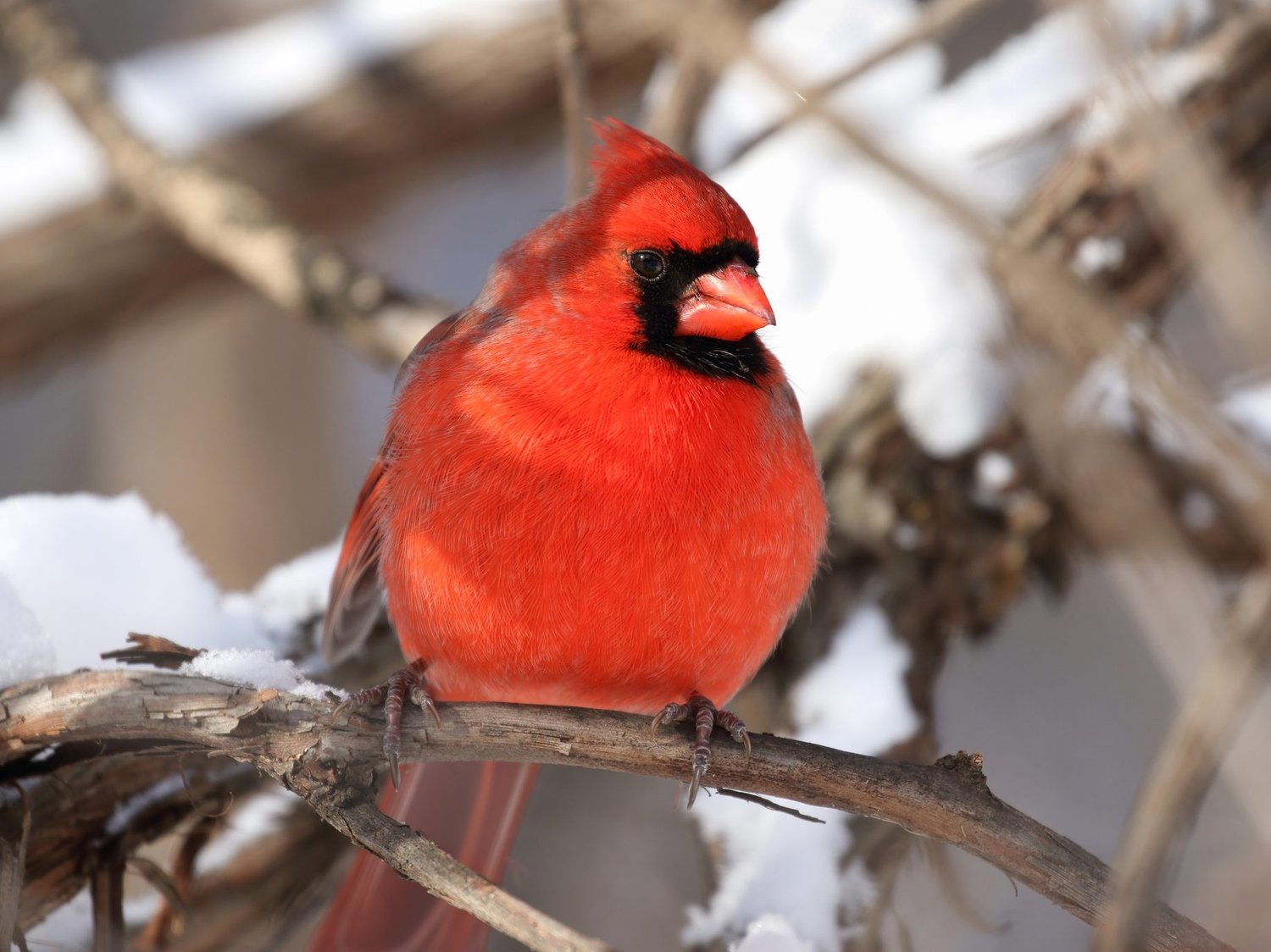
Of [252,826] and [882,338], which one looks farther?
[882,338]

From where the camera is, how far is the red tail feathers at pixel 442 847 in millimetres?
2447

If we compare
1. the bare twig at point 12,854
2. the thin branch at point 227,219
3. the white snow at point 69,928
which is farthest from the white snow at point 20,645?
the thin branch at point 227,219

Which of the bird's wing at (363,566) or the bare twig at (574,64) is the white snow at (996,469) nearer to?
the bare twig at (574,64)

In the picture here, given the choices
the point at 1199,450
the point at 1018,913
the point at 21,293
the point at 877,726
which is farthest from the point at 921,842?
the point at 21,293

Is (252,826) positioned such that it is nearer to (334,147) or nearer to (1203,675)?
(1203,675)

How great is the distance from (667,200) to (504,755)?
917 millimetres

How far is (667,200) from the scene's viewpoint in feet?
7.23

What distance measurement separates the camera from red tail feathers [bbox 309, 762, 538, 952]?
245 centimetres

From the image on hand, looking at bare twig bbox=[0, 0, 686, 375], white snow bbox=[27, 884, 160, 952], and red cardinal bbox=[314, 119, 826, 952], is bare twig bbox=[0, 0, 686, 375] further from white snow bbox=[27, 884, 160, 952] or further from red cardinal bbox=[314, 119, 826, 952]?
white snow bbox=[27, 884, 160, 952]

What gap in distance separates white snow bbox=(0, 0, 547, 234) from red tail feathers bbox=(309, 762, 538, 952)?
225 cm

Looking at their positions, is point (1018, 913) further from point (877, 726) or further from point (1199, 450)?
point (1199, 450)

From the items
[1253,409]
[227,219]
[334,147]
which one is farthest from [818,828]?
[334,147]

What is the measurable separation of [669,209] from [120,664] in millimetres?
1121

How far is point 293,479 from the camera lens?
5.11 metres
